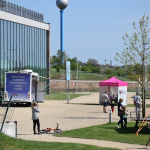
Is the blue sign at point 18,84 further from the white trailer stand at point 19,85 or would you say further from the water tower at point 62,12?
the water tower at point 62,12

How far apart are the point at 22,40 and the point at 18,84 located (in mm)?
18283

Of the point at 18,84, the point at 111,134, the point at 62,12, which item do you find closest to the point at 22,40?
the point at 18,84

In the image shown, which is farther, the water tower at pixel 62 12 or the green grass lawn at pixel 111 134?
the water tower at pixel 62 12

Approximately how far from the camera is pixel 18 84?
32.5m

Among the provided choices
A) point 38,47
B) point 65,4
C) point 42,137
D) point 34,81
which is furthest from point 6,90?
point 65,4

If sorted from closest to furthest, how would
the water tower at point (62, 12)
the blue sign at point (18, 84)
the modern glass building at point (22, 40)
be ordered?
1. the blue sign at point (18, 84)
2. the modern glass building at point (22, 40)
3. the water tower at point (62, 12)

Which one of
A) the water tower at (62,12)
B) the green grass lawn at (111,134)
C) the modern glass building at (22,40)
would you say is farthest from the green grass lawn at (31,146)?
the water tower at (62,12)

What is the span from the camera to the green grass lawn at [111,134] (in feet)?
47.2

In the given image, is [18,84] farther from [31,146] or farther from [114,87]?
[31,146]

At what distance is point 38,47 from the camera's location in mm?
55844

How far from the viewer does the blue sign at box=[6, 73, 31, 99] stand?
32.5 metres

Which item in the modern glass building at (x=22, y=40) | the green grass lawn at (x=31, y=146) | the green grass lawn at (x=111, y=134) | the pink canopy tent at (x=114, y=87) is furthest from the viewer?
the modern glass building at (x=22, y=40)

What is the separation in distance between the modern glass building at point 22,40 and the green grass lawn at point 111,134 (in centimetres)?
2559

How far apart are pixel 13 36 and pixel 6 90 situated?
16.0 metres
